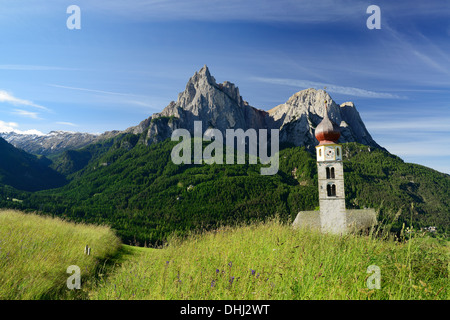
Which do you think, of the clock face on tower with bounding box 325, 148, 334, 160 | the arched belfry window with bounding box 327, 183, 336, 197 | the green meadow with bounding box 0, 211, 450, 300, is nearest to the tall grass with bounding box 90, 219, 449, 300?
the green meadow with bounding box 0, 211, 450, 300

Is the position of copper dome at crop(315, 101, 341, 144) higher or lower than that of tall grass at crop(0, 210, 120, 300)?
higher

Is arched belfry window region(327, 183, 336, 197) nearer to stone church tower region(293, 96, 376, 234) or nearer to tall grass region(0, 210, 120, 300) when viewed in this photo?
stone church tower region(293, 96, 376, 234)

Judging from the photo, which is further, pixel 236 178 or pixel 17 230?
pixel 236 178

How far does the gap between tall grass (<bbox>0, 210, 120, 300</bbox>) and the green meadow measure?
25mm

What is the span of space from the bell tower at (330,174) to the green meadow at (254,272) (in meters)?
24.4

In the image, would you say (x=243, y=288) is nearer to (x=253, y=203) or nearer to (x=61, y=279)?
(x=61, y=279)

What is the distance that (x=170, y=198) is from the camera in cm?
17875

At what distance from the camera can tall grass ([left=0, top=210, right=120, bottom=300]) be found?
5609 millimetres

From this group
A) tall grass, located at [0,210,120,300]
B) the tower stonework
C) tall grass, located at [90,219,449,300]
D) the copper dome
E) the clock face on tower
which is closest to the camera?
tall grass, located at [90,219,449,300]
